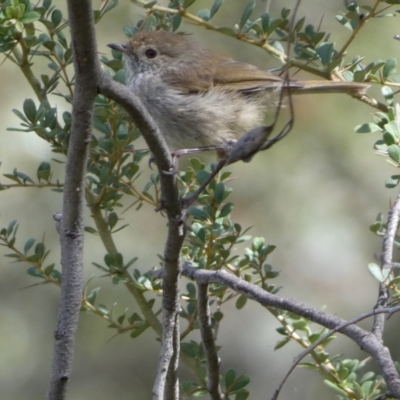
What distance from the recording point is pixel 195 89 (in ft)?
11.4

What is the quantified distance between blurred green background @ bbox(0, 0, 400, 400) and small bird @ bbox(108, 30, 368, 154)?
1003mm

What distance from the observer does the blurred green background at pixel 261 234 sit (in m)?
4.55

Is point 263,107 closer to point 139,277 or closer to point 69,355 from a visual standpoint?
point 139,277

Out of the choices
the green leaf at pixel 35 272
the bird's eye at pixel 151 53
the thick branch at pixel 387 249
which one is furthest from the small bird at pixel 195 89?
the thick branch at pixel 387 249

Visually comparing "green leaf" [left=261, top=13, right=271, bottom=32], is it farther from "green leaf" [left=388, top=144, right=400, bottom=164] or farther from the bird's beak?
the bird's beak

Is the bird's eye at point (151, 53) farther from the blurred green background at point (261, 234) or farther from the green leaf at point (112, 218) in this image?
the green leaf at point (112, 218)


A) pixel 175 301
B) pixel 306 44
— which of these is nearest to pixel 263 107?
pixel 306 44

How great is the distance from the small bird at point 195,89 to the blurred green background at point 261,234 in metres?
1.00

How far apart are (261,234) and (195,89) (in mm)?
1510

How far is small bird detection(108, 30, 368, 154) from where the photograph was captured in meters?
3.26

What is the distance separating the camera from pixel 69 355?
5.30 ft

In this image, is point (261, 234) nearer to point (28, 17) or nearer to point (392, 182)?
point (392, 182)

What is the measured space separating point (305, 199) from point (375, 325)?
3.11 meters

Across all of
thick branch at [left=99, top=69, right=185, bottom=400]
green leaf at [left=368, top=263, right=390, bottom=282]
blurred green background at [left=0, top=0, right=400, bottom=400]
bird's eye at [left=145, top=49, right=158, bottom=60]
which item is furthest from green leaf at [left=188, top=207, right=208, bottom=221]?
blurred green background at [left=0, top=0, right=400, bottom=400]
